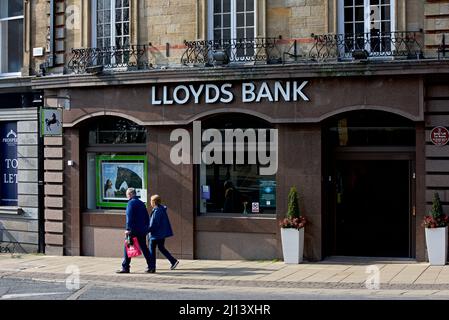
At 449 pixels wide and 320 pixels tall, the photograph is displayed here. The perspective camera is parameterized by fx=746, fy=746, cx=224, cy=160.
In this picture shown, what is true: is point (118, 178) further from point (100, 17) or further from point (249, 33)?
point (249, 33)

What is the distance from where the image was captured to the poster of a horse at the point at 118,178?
1809 centimetres

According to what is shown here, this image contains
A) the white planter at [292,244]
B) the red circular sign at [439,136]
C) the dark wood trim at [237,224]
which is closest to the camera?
the red circular sign at [439,136]

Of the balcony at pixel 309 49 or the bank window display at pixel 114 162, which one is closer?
the balcony at pixel 309 49

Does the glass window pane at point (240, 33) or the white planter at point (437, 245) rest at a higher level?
the glass window pane at point (240, 33)

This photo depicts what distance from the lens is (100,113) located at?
17.9 meters

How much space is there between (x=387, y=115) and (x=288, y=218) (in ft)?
10.3

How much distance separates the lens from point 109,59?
708 inches

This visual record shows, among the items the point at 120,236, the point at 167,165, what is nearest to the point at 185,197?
the point at 167,165

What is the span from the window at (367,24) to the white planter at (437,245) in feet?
13.0

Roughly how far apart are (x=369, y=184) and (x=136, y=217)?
5323mm

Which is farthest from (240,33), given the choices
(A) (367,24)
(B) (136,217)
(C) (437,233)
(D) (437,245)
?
(D) (437,245)

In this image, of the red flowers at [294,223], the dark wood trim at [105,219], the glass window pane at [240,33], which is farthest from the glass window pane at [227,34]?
the dark wood trim at [105,219]

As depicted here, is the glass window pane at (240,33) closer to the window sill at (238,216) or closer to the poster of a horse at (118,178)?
the poster of a horse at (118,178)

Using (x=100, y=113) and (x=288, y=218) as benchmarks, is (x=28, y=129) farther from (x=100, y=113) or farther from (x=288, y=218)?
(x=288, y=218)
